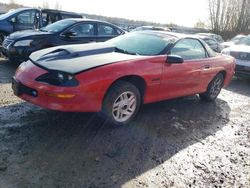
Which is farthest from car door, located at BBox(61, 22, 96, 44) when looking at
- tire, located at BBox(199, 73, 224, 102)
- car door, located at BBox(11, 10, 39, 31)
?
tire, located at BBox(199, 73, 224, 102)

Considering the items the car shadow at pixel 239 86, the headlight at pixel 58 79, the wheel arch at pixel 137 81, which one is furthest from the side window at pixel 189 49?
the car shadow at pixel 239 86

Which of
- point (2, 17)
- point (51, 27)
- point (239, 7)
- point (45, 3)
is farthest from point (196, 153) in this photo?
point (45, 3)

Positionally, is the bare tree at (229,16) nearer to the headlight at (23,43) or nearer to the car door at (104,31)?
the car door at (104,31)

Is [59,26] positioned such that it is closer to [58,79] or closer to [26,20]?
[26,20]

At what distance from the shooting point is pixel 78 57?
4664 mm

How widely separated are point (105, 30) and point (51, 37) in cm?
199

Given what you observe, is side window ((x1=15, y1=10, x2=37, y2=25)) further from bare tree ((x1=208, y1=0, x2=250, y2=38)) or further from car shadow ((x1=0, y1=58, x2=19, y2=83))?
bare tree ((x1=208, y1=0, x2=250, y2=38))

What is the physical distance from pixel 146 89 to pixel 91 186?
223cm

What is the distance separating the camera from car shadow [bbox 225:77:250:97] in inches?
346

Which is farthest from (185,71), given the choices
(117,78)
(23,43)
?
(23,43)

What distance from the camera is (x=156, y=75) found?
5090 mm

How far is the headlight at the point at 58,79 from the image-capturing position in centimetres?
410

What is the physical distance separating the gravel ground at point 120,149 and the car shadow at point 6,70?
1436mm

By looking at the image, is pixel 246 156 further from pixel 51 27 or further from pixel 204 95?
pixel 51 27
